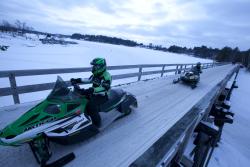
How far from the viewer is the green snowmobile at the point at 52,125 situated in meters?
2.03

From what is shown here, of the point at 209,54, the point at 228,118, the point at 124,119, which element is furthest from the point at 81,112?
the point at 209,54

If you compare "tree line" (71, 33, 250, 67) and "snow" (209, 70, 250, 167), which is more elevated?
"tree line" (71, 33, 250, 67)

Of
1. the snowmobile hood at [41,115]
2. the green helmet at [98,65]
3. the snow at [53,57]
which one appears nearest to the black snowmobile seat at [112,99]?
the green helmet at [98,65]

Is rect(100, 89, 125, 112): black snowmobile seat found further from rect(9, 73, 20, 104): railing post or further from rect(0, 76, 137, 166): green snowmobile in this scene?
rect(9, 73, 20, 104): railing post

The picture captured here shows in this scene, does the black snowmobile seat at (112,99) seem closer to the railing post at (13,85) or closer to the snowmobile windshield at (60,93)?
the snowmobile windshield at (60,93)

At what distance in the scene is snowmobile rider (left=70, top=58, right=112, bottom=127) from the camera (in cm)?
293

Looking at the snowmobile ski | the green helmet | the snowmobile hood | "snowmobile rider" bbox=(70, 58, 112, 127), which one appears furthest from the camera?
the green helmet

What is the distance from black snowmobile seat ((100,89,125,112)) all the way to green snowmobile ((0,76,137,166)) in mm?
451

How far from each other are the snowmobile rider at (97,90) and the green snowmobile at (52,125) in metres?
0.12

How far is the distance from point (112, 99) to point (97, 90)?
62 cm

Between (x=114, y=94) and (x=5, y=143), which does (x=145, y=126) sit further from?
(x=5, y=143)

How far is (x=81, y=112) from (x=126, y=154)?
40.1 inches

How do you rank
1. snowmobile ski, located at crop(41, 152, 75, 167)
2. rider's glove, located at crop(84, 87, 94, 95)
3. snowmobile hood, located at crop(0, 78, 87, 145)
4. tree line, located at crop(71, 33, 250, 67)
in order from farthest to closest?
tree line, located at crop(71, 33, 250, 67) < rider's glove, located at crop(84, 87, 94, 95) < snowmobile ski, located at crop(41, 152, 75, 167) < snowmobile hood, located at crop(0, 78, 87, 145)

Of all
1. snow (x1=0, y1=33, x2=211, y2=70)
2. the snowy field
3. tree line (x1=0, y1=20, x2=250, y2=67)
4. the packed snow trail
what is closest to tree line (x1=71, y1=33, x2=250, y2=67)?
tree line (x1=0, y1=20, x2=250, y2=67)
